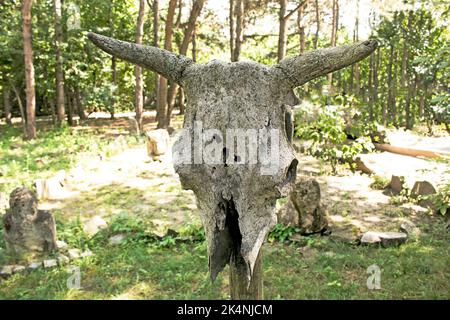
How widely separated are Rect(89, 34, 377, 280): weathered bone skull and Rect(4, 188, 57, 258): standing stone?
5.37m

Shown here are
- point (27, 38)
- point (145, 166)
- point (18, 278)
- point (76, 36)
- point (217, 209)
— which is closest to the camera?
point (217, 209)

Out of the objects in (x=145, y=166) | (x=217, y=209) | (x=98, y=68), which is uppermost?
(x=98, y=68)

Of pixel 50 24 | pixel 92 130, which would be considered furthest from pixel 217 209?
pixel 50 24

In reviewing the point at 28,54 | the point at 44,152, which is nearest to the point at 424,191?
the point at 44,152

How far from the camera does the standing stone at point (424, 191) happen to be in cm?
840

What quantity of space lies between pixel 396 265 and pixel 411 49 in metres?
17.5

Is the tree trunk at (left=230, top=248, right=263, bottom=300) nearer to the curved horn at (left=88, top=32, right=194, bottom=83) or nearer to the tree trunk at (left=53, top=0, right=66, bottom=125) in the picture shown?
the curved horn at (left=88, top=32, right=194, bottom=83)

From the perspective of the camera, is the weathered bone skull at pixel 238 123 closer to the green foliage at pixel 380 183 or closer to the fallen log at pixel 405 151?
the green foliage at pixel 380 183

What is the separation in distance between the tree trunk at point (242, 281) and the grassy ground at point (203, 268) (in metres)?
3.34

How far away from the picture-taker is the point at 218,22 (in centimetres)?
2050

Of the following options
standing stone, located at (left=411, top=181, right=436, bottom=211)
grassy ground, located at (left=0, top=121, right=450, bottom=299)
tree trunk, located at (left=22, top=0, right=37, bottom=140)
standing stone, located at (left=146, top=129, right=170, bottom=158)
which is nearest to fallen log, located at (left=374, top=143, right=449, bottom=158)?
standing stone, located at (left=411, top=181, right=436, bottom=211)

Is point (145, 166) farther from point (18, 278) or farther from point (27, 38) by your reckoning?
point (18, 278)

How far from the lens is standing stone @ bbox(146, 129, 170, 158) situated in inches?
522

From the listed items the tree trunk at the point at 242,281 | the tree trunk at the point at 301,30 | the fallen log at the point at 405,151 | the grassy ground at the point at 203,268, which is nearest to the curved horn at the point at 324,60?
the tree trunk at the point at 242,281
